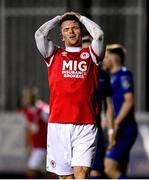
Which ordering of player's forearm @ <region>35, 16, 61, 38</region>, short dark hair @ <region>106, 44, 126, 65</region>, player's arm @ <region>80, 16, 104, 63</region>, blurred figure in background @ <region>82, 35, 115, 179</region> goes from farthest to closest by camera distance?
short dark hair @ <region>106, 44, 126, 65</region>
blurred figure in background @ <region>82, 35, 115, 179</region>
player's forearm @ <region>35, 16, 61, 38</region>
player's arm @ <region>80, 16, 104, 63</region>

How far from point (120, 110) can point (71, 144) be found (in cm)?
313

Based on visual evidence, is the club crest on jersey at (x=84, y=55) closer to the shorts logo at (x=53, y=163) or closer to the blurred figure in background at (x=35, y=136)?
the shorts logo at (x=53, y=163)

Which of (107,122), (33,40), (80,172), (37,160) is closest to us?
(80,172)

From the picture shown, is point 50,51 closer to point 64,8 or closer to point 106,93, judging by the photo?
point 106,93

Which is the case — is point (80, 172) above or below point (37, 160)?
above

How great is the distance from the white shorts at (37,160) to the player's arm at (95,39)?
7.69 meters

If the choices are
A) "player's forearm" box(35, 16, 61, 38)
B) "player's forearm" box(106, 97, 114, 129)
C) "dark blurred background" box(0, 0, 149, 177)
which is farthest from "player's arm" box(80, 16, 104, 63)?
"dark blurred background" box(0, 0, 149, 177)

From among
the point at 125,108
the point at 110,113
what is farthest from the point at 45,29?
the point at 125,108

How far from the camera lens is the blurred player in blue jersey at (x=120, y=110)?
35.9 feet

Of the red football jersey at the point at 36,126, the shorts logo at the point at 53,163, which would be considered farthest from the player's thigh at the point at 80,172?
→ the red football jersey at the point at 36,126

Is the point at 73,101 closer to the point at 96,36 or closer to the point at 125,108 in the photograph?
the point at 96,36

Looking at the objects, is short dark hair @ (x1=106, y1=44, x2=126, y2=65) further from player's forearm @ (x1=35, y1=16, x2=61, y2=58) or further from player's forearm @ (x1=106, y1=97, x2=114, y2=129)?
player's forearm @ (x1=35, y1=16, x2=61, y2=58)

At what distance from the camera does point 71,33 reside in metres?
8.02

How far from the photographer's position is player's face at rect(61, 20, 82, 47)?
803 centimetres
